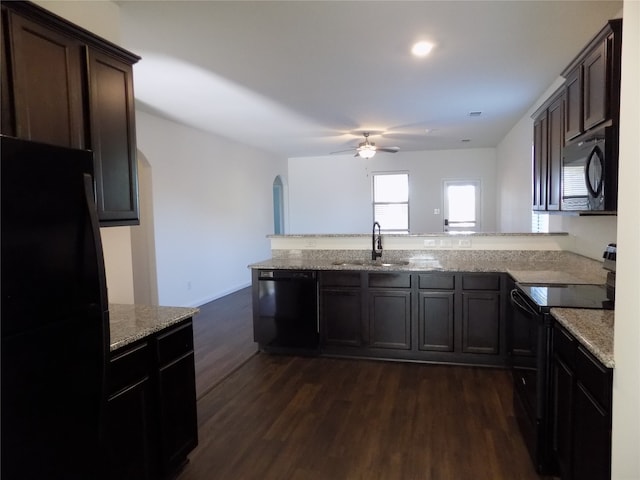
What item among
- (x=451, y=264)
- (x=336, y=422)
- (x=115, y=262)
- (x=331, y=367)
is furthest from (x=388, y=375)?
(x=115, y=262)

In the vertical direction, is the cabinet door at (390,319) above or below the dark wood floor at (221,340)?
above

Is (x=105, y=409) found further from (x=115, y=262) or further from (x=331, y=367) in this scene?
(x=331, y=367)

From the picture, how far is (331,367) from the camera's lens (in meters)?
3.68

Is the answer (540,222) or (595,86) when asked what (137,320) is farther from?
(540,222)

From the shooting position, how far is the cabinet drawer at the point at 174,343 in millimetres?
1989

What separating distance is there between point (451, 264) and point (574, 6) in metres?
2.13

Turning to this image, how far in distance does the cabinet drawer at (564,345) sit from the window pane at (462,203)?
7.31 metres

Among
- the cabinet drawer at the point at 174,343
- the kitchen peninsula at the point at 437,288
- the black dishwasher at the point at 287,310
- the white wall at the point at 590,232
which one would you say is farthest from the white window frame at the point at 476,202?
the cabinet drawer at the point at 174,343

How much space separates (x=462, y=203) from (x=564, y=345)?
751cm

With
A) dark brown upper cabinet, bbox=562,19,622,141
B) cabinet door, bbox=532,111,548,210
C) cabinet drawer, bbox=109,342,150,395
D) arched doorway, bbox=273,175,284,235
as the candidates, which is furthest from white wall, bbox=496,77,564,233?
arched doorway, bbox=273,175,284,235

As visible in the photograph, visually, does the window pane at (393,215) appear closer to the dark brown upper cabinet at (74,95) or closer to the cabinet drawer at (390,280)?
the cabinet drawer at (390,280)

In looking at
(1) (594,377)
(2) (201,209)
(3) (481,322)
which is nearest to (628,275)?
(1) (594,377)

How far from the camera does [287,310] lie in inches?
154

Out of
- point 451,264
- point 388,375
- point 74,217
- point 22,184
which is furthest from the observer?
point 451,264
